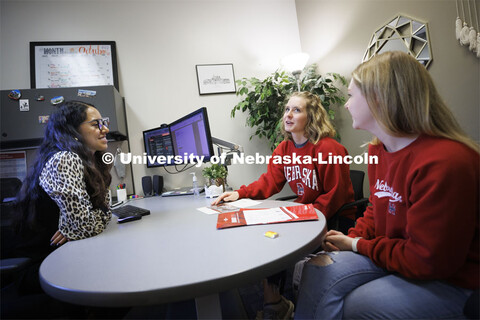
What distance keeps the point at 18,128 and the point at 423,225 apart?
2.59 m

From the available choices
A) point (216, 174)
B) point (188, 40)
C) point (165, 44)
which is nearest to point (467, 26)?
point (216, 174)

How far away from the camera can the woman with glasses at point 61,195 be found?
89cm

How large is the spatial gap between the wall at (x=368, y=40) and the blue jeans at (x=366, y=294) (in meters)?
1.07

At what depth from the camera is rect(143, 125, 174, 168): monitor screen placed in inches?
82.6

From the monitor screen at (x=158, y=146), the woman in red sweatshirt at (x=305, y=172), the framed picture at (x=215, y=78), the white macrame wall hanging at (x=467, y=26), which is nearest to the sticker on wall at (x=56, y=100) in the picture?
the monitor screen at (x=158, y=146)

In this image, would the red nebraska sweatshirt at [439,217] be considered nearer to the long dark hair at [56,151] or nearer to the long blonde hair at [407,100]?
the long blonde hair at [407,100]

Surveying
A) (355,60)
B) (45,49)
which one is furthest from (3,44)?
(355,60)

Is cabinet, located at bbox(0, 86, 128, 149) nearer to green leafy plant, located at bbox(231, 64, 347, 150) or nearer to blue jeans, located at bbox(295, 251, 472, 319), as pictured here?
green leafy plant, located at bbox(231, 64, 347, 150)

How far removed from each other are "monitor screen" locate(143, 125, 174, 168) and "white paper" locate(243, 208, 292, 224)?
51.1 inches

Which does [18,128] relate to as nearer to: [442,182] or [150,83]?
[150,83]

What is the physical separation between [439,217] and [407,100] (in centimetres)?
37

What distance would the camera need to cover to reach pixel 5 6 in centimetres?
218

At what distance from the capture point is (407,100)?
2.44ft

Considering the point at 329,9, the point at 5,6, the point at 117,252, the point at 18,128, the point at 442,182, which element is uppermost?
the point at 5,6
